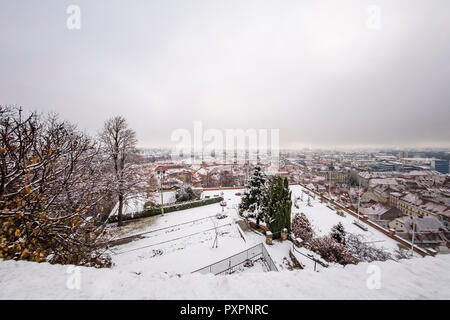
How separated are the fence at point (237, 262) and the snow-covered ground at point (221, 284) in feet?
10.4

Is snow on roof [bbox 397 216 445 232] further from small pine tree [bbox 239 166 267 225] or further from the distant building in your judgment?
the distant building

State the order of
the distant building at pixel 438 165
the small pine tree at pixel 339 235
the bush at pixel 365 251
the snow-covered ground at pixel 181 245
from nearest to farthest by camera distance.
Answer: the snow-covered ground at pixel 181 245 → the bush at pixel 365 251 → the small pine tree at pixel 339 235 → the distant building at pixel 438 165

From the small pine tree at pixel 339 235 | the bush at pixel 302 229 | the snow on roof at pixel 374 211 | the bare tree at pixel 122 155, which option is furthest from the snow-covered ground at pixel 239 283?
the snow on roof at pixel 374 211

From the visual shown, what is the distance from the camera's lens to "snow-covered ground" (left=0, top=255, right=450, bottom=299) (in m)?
2.22

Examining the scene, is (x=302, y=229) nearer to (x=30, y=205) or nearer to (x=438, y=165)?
(x=30, y=205)

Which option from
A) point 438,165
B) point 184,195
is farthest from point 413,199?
point 184,195

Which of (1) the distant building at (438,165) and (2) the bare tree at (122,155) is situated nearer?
(2) the bare tree at (122,155)

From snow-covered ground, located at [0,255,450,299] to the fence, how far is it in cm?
318

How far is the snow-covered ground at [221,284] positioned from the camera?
2223 millimetres

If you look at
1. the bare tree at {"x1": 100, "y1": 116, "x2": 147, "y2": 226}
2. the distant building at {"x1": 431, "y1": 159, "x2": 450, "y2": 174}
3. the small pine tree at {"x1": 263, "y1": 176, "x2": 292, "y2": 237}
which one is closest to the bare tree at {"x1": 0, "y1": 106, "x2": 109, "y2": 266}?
the bare tree at {"x1": 100, "y1": 116, "x2": 147, "y2": 226}

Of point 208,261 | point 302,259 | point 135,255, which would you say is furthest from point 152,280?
point 302,259

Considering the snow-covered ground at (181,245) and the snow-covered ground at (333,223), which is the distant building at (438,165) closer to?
the snow-covered ground at (333,223)
